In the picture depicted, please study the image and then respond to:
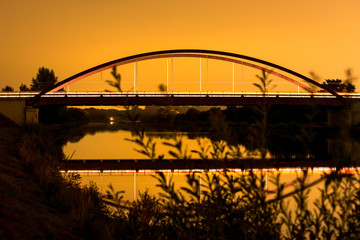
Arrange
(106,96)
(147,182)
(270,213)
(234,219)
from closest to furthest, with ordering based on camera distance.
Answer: (270,213)
(234,219)
(147,182)
(106,96)

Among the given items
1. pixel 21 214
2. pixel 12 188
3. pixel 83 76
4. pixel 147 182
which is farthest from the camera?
pixel 83 76

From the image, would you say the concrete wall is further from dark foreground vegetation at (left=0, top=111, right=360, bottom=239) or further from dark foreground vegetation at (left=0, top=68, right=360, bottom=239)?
dark foreground vegetation at (left=0, top=111, right=360, bottom=239)

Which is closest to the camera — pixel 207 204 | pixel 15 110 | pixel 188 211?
pixel 188 211

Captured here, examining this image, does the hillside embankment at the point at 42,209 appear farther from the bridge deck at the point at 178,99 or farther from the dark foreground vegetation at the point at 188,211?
the bridge deck at the point at 178,99

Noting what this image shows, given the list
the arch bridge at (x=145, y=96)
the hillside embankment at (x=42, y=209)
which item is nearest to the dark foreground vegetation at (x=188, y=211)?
the hillside embankment at (x=42, y=209)

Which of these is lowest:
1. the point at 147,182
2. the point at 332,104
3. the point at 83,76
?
the point at 147,182

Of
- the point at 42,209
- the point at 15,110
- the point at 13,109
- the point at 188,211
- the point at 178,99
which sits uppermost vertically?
the point at 178,99

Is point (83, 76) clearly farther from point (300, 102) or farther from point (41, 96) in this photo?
point (300, 102)

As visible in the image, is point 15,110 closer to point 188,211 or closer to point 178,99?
point 178,99

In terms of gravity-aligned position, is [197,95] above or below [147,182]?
above

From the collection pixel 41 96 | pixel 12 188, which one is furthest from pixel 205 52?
pixel 12 188

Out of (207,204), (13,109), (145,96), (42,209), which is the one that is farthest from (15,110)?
(207,204)

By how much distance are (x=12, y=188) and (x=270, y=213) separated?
7989mm

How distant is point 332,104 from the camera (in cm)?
6475
